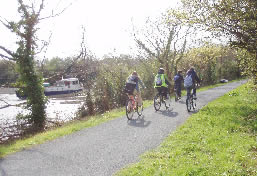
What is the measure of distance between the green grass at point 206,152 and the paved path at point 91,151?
471mm

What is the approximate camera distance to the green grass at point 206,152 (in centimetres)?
486

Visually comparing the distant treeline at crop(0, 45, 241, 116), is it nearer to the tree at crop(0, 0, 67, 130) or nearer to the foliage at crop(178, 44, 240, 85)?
the tree at crop(0, 0, 67, 130)

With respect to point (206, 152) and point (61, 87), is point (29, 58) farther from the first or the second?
point (61, 87)

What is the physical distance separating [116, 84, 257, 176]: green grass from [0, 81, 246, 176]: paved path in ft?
1.55

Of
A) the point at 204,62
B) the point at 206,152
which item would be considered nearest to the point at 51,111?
the point at 204,62

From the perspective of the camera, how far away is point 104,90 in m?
16.6

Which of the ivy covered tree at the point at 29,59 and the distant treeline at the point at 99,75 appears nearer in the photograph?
the ivy covered tree at the point at 29,59

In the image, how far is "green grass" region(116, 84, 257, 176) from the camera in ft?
15.9

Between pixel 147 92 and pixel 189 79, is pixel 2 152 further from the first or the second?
pixel 147 92

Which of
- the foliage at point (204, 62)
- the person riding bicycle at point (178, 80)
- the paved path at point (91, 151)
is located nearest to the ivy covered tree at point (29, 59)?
the paved path at point (91, 151)

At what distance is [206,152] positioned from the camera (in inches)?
233

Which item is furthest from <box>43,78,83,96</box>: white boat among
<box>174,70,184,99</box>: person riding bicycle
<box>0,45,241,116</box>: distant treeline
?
<box>174,70,184,99</box>: person riding bicycle

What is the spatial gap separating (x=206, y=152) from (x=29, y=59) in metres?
9.41

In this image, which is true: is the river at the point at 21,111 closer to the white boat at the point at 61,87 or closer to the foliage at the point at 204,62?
the foliage at the point at 204,62
